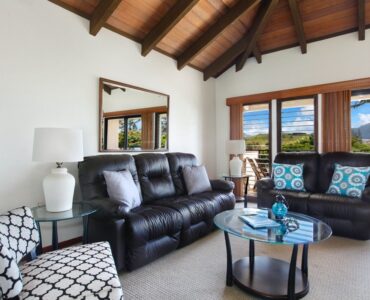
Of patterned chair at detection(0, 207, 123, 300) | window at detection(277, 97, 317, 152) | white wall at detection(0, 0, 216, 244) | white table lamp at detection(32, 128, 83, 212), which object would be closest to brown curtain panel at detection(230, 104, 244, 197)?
window at detection(277, 97, 317, 152)

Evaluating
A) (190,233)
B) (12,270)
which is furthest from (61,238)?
(12,270)

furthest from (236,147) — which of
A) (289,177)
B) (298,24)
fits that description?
(298,24)

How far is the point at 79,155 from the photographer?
90.6 inches

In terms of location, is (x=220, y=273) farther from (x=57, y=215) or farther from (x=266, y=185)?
(x=266, y=185)

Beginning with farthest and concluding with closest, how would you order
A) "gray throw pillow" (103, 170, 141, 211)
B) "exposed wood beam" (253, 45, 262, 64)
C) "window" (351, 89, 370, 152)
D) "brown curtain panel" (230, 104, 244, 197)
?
"brown curtain panel" (230, 104, 244, 197) → "exposed wood beam" (253, 45, 262, 64) → "window" (351, 89, 370, 152) → "gray throw pillow" (103, 170, 141, 211)

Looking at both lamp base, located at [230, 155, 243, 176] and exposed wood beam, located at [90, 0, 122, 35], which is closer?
exposed wood beam, located at [90, 0, 122, 35]

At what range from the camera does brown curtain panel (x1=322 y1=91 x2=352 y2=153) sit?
4125mm

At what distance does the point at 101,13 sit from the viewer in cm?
296

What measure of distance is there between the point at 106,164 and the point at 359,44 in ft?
14.0

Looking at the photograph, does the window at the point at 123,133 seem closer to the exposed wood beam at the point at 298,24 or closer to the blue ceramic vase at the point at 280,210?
the blue ceramic vase at the point at 280,210

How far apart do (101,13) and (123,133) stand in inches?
60.8

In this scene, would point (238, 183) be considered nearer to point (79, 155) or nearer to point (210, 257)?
point (210, 257)

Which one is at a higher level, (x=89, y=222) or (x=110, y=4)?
(x=110, y=4)

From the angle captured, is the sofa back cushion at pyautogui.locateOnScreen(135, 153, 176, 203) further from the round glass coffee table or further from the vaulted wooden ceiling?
the vaulted wooden ceiling
